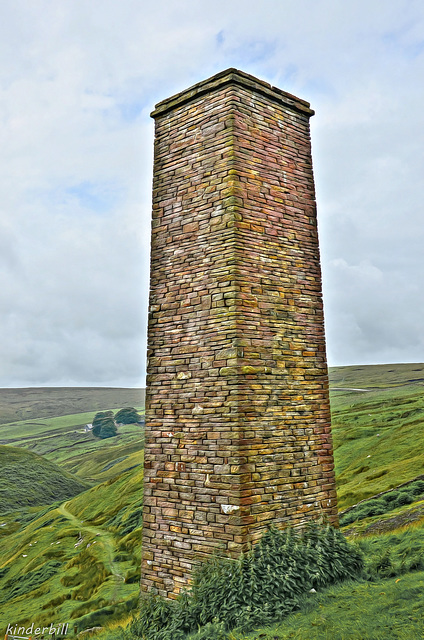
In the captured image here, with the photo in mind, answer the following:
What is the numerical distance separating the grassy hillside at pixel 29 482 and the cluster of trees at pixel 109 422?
64969mm

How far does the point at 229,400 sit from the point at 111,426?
118 meters

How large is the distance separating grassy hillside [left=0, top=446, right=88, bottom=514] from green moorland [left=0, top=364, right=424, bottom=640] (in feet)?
11.6

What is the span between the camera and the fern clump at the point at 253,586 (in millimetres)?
7402

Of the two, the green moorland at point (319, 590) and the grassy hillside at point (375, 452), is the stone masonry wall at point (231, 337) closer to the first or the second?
the green moorland at point (319, 590)

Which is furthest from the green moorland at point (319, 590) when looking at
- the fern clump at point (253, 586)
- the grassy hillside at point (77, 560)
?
the fern clump at point (253, 586)

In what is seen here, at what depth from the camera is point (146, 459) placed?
988cm

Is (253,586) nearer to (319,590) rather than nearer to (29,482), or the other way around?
(319,590)

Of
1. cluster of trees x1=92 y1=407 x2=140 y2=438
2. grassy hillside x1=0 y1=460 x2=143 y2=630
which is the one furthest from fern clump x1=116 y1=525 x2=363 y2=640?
cluster of trees x1=92 y1=407 x2=140 y2=438

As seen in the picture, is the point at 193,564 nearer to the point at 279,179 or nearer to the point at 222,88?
the point at 279,179

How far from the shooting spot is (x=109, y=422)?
12194cm

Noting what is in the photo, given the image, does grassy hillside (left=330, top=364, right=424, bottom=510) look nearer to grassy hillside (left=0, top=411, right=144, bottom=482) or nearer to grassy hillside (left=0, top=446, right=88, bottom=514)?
grassy hillside (left=0, top=411, right=144, bottom=482)

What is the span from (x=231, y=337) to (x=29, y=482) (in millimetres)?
47788

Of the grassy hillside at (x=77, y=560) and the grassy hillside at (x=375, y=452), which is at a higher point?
the grassy hillside at (x=375, y=452)

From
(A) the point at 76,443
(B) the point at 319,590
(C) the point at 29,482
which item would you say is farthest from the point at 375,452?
(A) the point at 76,443
